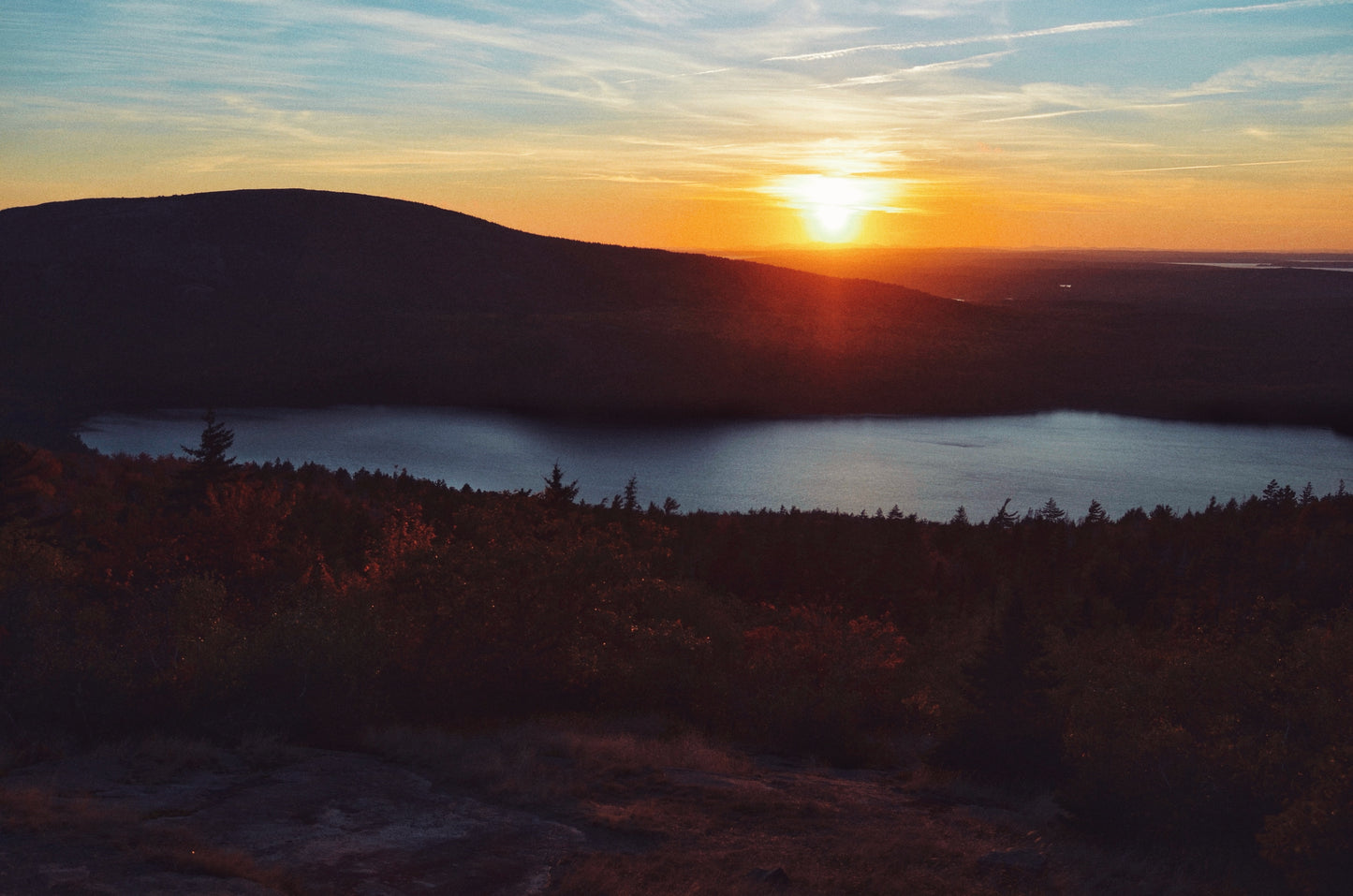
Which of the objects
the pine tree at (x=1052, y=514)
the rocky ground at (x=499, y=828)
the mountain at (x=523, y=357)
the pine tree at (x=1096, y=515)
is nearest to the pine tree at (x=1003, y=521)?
the pine tree at (x=1052, y=514)

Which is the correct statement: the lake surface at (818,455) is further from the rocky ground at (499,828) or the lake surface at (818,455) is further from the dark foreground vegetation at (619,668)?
the rocky ground at (499,828)

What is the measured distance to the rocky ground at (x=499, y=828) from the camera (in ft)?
41.8

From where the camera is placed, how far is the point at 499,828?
1516 centimetres

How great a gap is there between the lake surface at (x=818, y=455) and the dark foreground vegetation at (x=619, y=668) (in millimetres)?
53774

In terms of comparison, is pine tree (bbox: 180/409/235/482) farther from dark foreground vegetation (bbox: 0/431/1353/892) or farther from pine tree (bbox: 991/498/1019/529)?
pine tree (bbox: 991/498/1019/529)

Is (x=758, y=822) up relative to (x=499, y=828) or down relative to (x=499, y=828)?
down

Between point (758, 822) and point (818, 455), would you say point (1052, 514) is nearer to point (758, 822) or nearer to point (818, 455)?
point (818, 455)

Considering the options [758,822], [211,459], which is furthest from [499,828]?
[211,459]

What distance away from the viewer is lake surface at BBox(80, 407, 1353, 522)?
96125 mm

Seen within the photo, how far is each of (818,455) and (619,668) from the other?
93.1 meters

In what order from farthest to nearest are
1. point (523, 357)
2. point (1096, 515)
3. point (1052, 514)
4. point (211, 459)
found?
point (523, 357) → point (1096, 515) → point (1052, 514) → point (211, 459)

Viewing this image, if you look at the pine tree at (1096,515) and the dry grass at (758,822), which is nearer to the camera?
the dry grass at (758,822)

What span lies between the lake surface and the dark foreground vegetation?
53.8m

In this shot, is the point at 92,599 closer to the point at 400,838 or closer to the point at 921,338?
the point at 400,838
